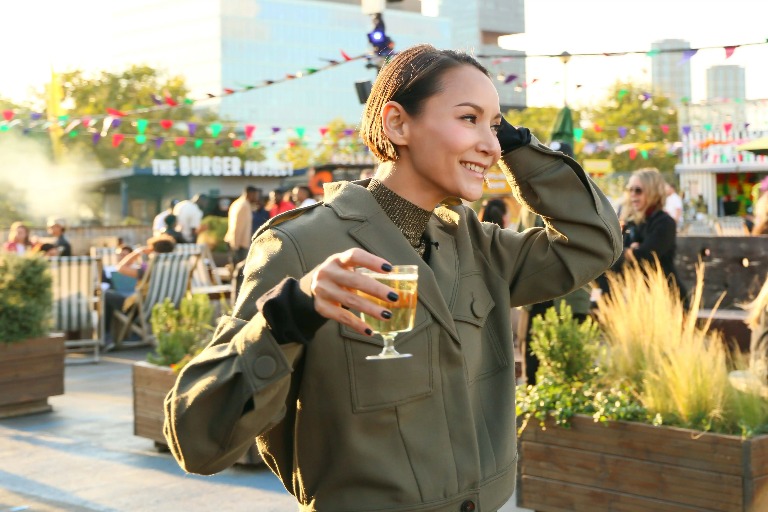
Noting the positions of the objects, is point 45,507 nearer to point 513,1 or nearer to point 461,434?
point 461,434

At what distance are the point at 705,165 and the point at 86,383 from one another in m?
52.8

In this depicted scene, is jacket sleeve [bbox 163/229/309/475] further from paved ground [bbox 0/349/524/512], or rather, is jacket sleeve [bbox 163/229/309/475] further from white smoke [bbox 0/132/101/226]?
white smoke [bbox 0/132/101/226]

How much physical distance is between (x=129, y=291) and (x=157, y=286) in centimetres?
102

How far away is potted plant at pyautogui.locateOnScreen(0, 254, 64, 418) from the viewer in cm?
923

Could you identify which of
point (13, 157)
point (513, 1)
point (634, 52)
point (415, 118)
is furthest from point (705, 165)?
point (513, 1)

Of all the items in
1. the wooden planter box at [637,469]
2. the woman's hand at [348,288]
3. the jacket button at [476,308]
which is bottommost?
the wooden planter box at [637,469]

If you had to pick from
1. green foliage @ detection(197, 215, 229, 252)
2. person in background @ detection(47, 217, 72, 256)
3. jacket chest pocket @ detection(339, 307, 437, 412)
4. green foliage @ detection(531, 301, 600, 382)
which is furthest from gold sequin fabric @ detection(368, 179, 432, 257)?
green foliage @ detection(197, 215, 229, 252)

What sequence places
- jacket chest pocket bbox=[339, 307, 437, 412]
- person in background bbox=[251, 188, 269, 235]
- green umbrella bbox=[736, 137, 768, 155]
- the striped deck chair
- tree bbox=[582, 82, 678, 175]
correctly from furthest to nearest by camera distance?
tree bbox=[582, 82, 678, 175] < person in background bbox=[251, 188, 269, 235] < the striped deck chair < green umbrella bbox=[736, 137, 768, 155] < jacket chest pocket bbox=[339, 307, 437, 412]

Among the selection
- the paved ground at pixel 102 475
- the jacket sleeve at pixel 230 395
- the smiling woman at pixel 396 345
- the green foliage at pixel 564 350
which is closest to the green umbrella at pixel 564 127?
the paved ground at pixel 102 475

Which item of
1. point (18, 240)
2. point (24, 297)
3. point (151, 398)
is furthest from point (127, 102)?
point (151, 398)

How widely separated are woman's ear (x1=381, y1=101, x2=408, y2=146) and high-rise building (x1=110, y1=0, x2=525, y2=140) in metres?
121

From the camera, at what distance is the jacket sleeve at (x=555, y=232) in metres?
2.81

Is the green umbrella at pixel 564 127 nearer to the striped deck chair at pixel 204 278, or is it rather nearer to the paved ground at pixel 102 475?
the striped deck chair at pixel 204 278

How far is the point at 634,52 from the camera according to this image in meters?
12.2
